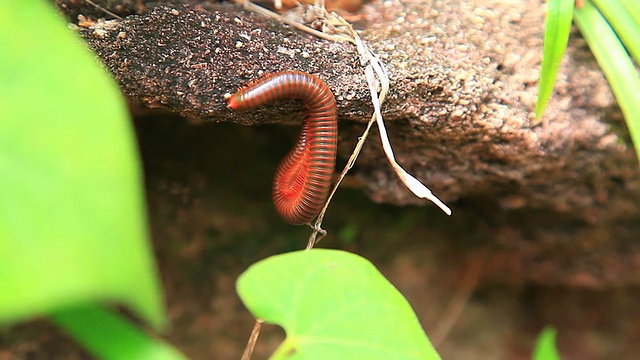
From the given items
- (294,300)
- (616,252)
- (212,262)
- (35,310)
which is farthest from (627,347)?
(35,310)

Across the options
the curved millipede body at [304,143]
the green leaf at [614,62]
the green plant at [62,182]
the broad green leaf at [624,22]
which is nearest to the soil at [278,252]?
the curved millipede body at [304,143]

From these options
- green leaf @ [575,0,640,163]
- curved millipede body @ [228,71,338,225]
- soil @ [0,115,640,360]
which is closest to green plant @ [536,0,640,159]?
green leaf @ [575,0,640,163]

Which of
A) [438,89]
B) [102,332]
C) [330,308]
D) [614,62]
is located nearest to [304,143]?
[438,89]

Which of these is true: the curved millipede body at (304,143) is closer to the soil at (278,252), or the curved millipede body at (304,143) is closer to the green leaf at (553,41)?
the soil at (278,252)

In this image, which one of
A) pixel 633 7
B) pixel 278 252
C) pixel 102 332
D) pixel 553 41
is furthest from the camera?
pixel 278 252

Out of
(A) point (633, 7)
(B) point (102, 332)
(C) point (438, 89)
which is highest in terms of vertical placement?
(A) point (633, 7)

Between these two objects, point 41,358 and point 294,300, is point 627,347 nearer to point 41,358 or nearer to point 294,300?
point 294,300

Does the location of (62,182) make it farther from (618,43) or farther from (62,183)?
(618,43)
